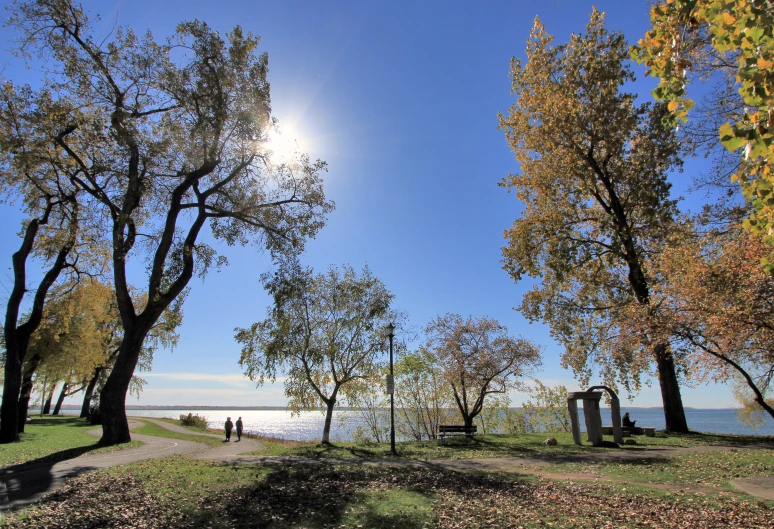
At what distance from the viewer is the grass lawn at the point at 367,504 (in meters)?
6.62

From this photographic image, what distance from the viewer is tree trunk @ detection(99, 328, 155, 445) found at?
51.5 ft

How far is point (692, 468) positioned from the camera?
10.9 meters

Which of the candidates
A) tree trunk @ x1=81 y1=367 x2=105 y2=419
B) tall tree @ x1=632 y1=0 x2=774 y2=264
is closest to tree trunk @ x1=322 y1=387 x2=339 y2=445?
tall tree @ x1=632 y1=0 x2=774 y2=264

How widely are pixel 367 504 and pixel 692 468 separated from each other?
877cm

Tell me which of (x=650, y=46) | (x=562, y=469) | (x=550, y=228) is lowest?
(x=562, y=469)

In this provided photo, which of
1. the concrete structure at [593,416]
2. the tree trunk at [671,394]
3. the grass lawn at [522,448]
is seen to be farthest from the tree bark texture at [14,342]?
the tree trunk at [671,394]

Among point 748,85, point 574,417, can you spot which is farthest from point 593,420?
point 748,85

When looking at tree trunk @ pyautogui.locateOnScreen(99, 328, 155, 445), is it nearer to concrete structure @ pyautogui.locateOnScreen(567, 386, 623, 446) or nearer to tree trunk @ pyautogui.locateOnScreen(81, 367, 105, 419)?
concrete structure @ pyautogui.locateOnScreen(567, 386, 623, 446)

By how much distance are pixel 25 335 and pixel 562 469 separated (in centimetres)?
2195

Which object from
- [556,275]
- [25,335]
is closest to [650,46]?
[556,275]

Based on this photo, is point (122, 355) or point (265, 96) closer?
point (122, 355)

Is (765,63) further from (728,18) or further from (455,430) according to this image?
(455,430)

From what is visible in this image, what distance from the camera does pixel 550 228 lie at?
2123 cm

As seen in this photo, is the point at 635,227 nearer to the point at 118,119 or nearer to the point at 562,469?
the point at 562,469
